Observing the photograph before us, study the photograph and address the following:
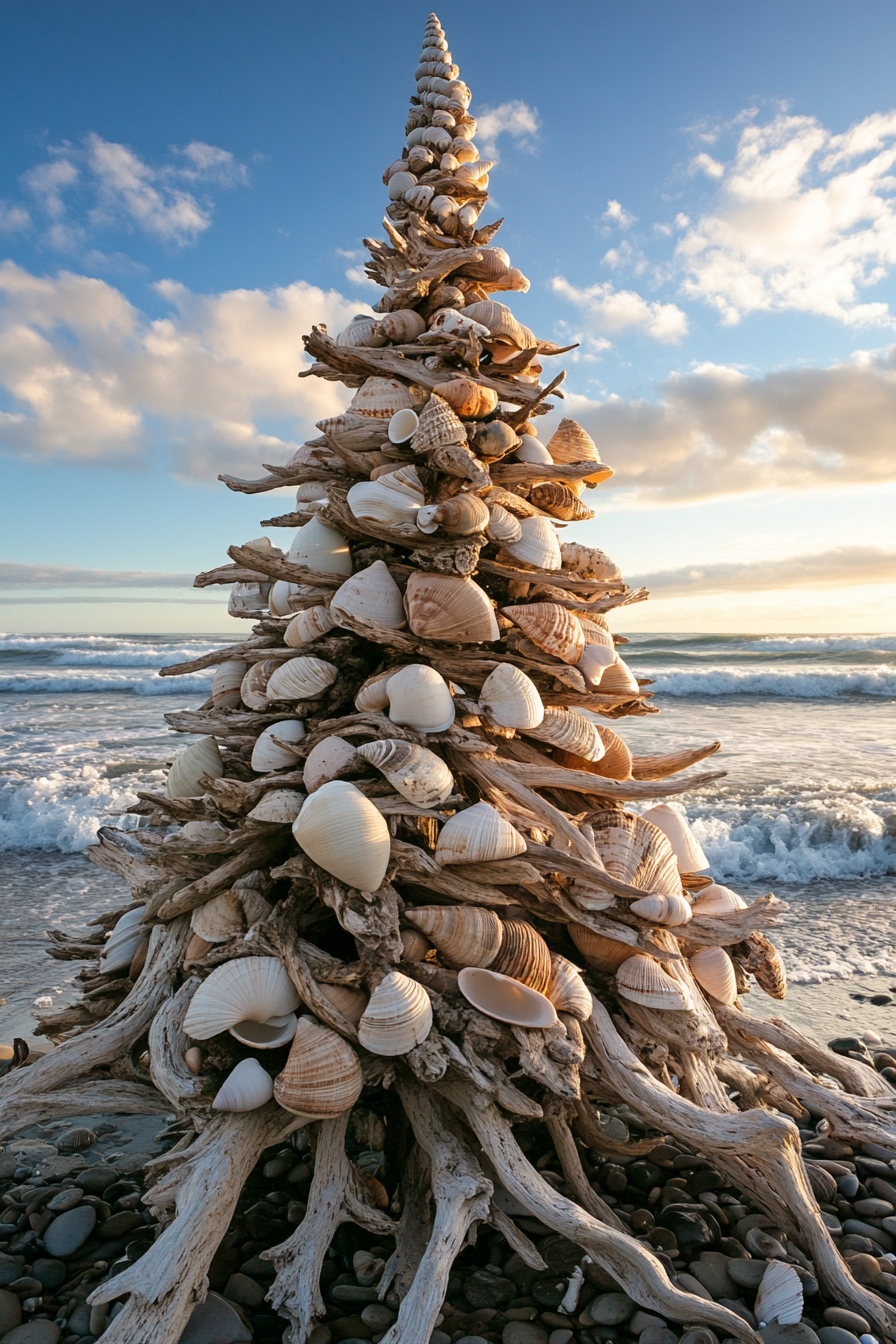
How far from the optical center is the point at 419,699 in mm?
2766

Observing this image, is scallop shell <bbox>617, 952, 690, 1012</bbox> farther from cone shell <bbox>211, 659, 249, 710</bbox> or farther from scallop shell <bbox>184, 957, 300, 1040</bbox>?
cone shell <bbox>211, 659, 249, 710</bbox>

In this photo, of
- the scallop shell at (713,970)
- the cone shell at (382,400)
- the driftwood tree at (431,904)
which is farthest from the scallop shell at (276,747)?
the scallop shell at (713,970)

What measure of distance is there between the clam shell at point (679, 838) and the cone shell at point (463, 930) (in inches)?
41.7

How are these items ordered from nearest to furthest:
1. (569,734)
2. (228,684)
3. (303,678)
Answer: (303,678) → (569,734) → (228,684)

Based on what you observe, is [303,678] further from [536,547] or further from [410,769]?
[536,547]

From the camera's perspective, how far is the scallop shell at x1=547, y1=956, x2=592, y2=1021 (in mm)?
2639

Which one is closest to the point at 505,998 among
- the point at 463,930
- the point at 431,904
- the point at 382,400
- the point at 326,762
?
the point at 463,930

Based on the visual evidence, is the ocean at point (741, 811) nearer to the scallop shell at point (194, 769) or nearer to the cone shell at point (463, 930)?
the scallop shell at point (194, 769)

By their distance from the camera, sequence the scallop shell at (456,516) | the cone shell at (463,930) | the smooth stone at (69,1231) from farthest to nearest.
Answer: the scallop shell at (456,516), the smooth stone at (69,1231), the cone shell at (463,930)

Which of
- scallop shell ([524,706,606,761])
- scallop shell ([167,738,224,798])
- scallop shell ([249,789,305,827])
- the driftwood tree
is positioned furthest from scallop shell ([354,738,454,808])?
scallop shell ([167,738,224,798])

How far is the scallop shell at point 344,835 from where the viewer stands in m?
2.49

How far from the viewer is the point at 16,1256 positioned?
2699 millimetres

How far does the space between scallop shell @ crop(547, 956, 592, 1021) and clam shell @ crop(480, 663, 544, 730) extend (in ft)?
2.82

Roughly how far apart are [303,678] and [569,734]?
1.07m
